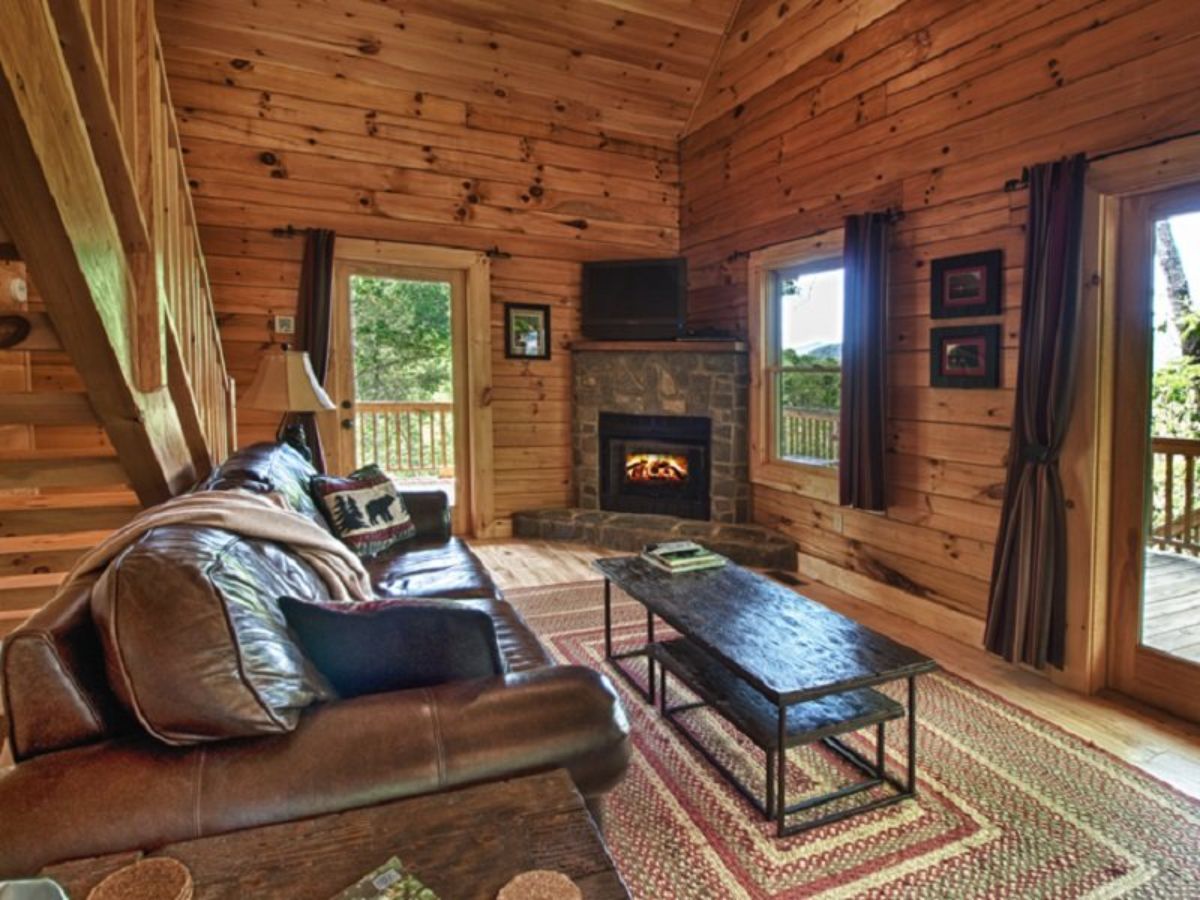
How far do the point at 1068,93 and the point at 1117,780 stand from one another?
252cm

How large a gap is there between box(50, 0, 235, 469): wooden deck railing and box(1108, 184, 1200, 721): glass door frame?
328 centimetres

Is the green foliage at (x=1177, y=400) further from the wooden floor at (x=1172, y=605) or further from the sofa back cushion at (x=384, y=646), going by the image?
the sofa back cushion at (x=384, y=646)

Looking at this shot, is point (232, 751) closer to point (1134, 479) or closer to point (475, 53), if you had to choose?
point (1134, 479)

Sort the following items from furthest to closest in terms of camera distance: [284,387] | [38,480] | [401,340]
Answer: [401,340]
[284,387]
[38,480]

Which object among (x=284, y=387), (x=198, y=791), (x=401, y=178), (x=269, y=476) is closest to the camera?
(x=198, y=791)

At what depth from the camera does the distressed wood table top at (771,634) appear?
1862 millimetres

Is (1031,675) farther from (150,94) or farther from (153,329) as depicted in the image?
(150,94)

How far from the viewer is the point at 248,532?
1578 millimetres

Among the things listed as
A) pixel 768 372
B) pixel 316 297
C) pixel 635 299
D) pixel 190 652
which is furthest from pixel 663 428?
pixel 190 652

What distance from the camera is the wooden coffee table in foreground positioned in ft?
3.04

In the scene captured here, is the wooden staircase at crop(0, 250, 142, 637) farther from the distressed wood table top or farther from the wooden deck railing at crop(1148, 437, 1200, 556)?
the wooden deck railing at crop(1148, 437, 1200, 556)

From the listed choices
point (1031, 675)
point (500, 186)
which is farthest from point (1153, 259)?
point (500, 186)

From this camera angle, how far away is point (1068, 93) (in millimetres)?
2793

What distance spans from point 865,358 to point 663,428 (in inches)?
71.2
